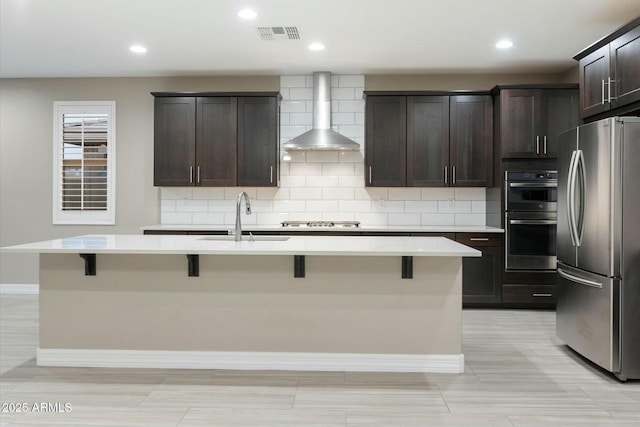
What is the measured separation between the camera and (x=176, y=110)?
18.1 feet

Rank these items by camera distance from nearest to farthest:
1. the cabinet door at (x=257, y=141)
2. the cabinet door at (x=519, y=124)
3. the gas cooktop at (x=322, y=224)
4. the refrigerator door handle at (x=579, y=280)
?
the refrigerator door handle at (x=579, y=280) → the cabinet door at (x=519, y=124) → the gas cooktop at (x=322, y=224) → the cabinet door at (x=257, y=141)

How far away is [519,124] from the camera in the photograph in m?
5.23

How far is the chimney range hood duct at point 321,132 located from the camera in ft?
17.4

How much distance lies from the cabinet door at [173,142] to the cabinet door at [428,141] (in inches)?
96.1

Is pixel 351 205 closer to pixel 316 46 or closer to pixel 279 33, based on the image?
pixel 316 46

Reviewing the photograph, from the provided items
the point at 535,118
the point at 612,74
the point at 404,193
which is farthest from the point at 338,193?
the point at 612,74

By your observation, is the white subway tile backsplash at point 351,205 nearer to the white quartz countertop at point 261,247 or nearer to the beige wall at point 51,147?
the beige wall at point 51,147

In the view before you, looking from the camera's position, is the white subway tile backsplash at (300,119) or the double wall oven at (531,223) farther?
the white subway tile backsplash at (300,119)

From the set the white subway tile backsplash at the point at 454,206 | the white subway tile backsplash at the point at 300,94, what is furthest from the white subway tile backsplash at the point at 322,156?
the white subway tile backsplash at the point at 454,206

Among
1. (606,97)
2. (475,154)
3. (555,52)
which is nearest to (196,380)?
(606,97)

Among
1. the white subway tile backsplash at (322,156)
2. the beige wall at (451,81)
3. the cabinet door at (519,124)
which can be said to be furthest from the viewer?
the white subway tile backsplash at (322,156)

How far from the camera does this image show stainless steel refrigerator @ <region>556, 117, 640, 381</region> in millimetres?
3072

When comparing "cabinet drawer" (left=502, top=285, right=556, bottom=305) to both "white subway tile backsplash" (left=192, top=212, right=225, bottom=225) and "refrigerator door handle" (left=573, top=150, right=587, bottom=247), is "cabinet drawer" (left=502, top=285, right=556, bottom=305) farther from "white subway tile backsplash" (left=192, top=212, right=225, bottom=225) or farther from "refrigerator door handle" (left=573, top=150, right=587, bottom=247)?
"white subway tile backsplash" (left=192, top=212, right=225, bottom=225)

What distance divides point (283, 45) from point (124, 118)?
7.76 ft
